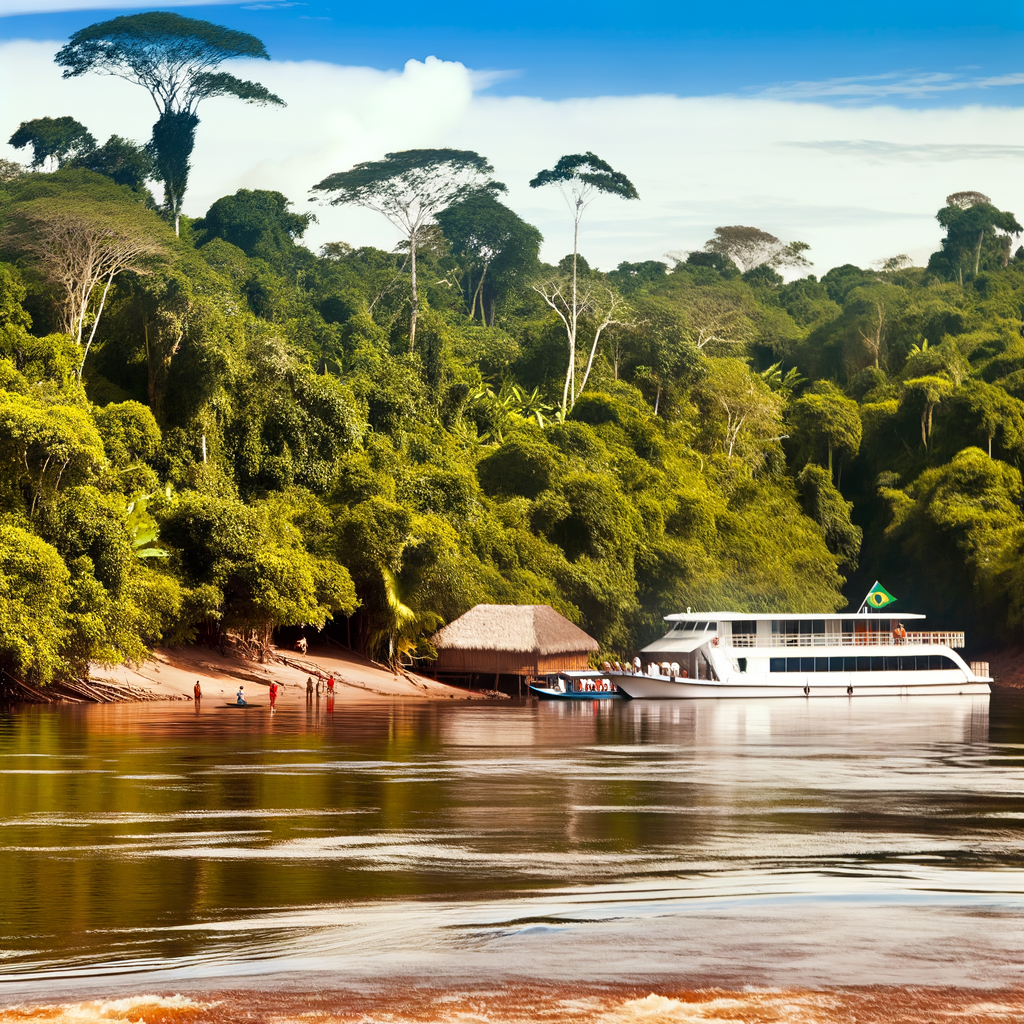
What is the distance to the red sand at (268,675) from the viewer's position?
40531mm

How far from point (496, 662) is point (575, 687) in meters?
3.08

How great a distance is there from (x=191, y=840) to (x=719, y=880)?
5732mm

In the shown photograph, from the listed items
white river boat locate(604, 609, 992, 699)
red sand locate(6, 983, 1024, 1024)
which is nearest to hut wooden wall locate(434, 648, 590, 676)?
white river boat locate(604, 609, 992, 699)

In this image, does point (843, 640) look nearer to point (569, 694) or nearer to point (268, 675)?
point (569, 694)

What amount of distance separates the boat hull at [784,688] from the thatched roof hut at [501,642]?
2.90 metres

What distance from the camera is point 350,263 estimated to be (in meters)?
92.9

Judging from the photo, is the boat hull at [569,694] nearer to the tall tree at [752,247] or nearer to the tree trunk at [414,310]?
the tree trunk at [414,310]

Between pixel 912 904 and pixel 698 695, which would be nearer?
pixel 912 904

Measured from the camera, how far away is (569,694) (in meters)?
46.8

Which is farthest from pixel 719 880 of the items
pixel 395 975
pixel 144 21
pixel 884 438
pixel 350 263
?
pixel 350 263

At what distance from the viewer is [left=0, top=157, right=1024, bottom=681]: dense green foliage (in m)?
40.7

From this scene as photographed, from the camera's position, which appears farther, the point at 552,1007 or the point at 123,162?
the point at 123,162

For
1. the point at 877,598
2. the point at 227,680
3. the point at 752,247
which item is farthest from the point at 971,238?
the point at 227,680

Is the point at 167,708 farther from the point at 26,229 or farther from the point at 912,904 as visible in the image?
the point at 912,904
